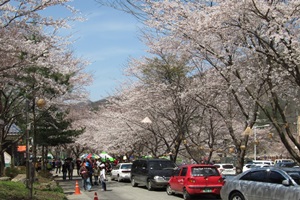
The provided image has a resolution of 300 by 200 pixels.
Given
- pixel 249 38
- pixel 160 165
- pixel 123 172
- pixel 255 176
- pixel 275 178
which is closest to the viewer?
pixel 275 178

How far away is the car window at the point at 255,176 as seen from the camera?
12094 millimetres

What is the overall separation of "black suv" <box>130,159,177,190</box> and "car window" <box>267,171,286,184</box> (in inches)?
413

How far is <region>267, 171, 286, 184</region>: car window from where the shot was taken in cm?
1155

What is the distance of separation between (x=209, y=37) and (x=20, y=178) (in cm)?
1089

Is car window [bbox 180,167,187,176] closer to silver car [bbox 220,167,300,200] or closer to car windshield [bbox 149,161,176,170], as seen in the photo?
silver car [bbox 220,167,300,200]

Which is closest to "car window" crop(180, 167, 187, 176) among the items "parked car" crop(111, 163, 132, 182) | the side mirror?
the side mirror

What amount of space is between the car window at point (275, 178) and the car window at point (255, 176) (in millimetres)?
239

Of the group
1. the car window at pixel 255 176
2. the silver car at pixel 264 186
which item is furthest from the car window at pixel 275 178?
the car window at pixel 255 176

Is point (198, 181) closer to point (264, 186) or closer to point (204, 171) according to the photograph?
point (204, 171)

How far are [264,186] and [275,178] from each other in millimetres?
383

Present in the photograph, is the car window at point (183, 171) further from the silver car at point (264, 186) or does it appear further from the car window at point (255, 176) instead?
the car window at point (255, 176)

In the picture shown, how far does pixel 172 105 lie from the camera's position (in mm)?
28703

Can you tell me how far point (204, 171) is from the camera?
1755 centimetres

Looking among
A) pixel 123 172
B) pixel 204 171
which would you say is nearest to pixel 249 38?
pixel 204 171
